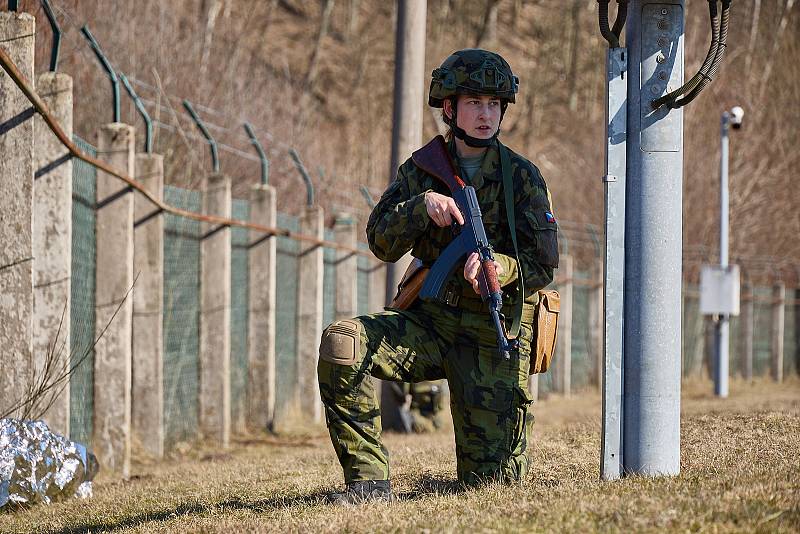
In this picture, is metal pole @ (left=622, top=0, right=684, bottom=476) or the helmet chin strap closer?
metal pole @ (left=622, top=0, right=684, bottom=476)

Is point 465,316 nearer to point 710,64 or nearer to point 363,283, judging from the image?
point 710,64

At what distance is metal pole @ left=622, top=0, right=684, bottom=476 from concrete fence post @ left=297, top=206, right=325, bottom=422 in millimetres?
9542

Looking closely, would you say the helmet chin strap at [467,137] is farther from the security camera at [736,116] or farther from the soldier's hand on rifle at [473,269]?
the security camera at [736,116]

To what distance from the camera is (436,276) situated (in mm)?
5766

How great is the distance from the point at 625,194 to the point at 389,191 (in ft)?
3.34

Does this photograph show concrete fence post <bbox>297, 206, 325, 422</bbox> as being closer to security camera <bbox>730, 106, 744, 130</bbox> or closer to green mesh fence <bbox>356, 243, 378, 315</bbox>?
green mesh fence <bbox>356, 243, 378, 315</bbox>

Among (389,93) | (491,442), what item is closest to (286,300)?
(491,442)

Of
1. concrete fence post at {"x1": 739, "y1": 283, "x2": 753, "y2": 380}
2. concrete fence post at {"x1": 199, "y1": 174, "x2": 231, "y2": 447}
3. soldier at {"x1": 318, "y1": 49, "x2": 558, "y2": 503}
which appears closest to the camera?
soldier at {"x1": 318, "y1": 49, "x2": 558, "y2": 503}

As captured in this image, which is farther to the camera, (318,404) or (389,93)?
(389,93)

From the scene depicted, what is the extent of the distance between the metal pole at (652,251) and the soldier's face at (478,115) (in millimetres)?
602

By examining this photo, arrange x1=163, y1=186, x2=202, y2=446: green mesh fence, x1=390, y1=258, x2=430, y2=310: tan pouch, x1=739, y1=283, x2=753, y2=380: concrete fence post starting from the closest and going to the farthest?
x1=390, y1=258, x2=430, y2=310: tan pouch, x1=163, y1=186, x2=202, y2=446: green mesh fence, x1=739, y1=283, x2=753, y2=380: concrete fence post

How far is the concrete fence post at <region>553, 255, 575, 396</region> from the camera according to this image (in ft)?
69.8

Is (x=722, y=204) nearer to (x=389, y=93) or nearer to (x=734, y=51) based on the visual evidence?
(x=389, y=93)

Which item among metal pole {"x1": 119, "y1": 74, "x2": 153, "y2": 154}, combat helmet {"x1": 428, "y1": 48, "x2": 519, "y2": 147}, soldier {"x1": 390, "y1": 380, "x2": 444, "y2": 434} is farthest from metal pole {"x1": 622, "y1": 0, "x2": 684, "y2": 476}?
soldier {"x1": 390, "y1": 380, "x2": 444, "y2": 434}
